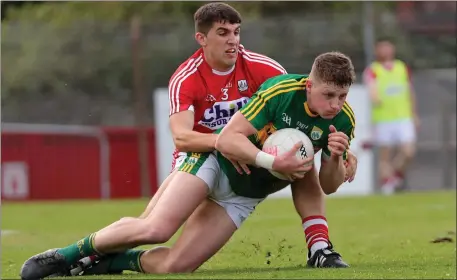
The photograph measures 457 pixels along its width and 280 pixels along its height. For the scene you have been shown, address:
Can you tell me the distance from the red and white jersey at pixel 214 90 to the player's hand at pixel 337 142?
1.07m

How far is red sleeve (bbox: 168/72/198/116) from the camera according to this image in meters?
8.77

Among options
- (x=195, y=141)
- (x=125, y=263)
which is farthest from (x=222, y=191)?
(x=125, y=263)

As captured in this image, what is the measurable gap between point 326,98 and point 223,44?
1317 mm

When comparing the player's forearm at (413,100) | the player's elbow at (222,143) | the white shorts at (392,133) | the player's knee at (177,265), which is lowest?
the player's knee at (177,265)

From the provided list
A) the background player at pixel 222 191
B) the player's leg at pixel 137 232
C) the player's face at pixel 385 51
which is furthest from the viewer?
the player's face at pixel 385 51

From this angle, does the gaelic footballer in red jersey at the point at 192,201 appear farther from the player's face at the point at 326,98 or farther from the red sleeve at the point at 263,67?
the player's face at the point at 326,98

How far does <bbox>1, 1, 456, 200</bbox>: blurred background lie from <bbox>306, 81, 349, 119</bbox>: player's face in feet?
41.5

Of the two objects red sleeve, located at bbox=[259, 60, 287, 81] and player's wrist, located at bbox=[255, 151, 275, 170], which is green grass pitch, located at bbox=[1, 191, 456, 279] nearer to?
player's wrist, located at bbox=[255, 151, 275, 170]

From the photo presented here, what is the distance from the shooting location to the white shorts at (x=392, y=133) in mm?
20828

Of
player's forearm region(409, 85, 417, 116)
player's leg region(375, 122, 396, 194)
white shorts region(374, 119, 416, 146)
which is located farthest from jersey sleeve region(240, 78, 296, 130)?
player's forearm region(409, 85, 417, 116)

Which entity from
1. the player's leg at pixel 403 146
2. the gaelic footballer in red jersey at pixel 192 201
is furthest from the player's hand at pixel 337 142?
the player's leg at pixel 403 146

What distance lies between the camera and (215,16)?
29.5ft

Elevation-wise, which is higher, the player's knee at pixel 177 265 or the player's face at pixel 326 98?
the player's face at pixel 326 98

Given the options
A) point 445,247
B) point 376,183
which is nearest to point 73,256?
point 445,247
